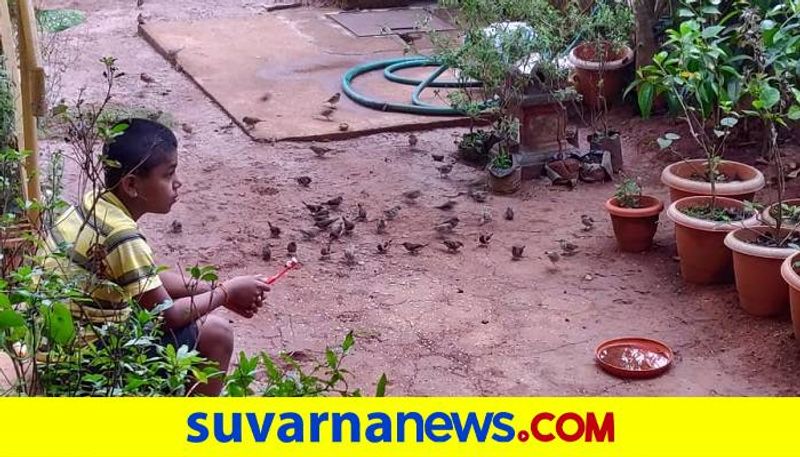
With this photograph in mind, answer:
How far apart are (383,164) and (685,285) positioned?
242 cm

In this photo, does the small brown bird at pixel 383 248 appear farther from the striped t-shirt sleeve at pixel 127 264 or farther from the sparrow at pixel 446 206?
the striped t-shirt sleeve at pixel 127 264

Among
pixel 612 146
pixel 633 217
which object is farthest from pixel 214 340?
pixel 612 146

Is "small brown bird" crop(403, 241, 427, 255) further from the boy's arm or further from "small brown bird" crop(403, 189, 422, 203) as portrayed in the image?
the boy's arm

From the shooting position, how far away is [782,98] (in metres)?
5.49

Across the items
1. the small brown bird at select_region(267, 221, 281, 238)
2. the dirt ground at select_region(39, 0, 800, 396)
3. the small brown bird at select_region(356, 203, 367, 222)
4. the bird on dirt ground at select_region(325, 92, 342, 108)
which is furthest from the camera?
the bird on dirt ground at select_region(325, 92, 342, 108)

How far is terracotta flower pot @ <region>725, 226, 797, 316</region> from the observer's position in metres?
4.73

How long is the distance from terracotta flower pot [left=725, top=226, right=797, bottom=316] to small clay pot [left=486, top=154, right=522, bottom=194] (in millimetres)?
1875

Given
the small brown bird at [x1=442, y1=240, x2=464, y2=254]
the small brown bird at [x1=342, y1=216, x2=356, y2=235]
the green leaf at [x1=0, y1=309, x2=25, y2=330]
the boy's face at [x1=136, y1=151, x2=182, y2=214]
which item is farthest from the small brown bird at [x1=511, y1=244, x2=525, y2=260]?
the green leaf at [x1=0, y1=309, x2=25, y2=330]

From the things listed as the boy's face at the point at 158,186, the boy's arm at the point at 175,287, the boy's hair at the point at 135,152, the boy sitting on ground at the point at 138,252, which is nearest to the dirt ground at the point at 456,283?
the boy's arm at the point at 175,287

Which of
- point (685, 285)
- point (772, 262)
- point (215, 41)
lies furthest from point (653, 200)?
point (215, 41)

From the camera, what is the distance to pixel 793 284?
14.2 ft

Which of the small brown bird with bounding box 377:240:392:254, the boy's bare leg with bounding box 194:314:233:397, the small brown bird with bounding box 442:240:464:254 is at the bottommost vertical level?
the small brown bird with bounding box 377:240:392:254

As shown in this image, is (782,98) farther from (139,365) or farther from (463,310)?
(139,365)

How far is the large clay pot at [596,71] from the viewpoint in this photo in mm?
7734
